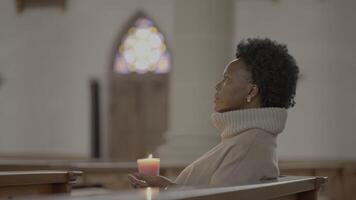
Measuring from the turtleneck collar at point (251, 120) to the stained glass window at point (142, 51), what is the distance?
1088 centimetres

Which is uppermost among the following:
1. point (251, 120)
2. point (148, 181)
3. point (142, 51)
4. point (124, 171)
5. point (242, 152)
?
point (142, 51)

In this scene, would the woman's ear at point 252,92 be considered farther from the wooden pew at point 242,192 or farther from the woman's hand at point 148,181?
the woman's hand at point 148,181

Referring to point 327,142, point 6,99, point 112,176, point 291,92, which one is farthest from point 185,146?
point 6,99

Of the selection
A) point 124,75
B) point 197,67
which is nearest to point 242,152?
point 197,67

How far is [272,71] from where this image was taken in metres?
3.04

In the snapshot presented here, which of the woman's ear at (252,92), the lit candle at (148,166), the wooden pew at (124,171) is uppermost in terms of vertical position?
the woman's ear at (252,92)

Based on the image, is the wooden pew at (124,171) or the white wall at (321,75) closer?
the wooden pew at (124,171)

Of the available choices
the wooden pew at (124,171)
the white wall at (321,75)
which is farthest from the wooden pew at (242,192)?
the white wall at (321,75)

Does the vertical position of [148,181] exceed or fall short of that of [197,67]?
it falls short

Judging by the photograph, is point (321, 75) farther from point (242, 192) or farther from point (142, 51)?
point (242, 192)

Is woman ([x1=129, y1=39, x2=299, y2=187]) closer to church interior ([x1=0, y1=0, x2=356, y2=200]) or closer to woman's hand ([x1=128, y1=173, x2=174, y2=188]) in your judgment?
woman's hand ([x1=128, y1=173, x2=174, y2=188])

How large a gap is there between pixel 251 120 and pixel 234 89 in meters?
0.16

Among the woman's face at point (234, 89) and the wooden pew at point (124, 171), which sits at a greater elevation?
the woman's face at point (234, 89)

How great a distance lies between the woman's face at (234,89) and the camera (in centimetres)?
307
